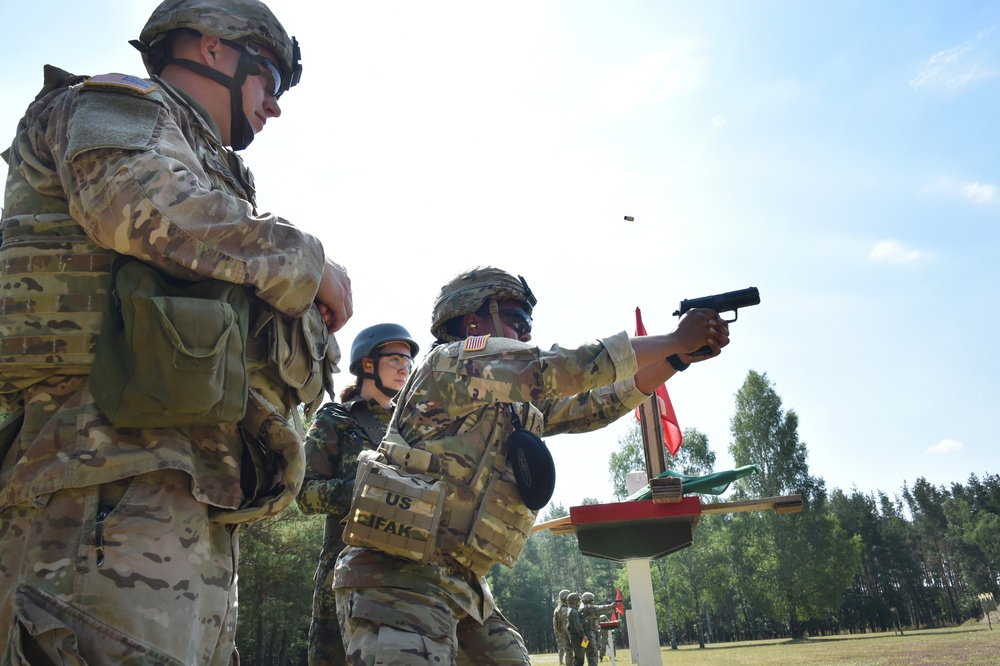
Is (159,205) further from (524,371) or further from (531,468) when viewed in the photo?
(531,468)

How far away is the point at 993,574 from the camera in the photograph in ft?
251

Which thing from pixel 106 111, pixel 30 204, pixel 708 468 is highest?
pixel 708 468

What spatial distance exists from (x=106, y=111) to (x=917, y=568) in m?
90.4

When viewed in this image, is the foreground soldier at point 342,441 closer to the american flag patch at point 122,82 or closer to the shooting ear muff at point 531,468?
the shooting ear muff at point 531,468

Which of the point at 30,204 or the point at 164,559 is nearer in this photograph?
the point at 164,559

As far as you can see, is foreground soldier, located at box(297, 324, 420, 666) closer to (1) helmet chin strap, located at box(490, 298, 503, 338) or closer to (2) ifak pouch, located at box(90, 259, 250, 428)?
(1) helmet chin strap, located at box(490, 298, 503, 338)

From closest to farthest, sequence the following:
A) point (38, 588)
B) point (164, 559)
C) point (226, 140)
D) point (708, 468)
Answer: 1. point (38, 588)
2. point (164, 559)
3. point (226, 140)
4. point (708, 468)

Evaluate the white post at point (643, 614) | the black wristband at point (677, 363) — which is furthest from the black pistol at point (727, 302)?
the white post at point (643, 614)

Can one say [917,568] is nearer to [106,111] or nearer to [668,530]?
[668,530]

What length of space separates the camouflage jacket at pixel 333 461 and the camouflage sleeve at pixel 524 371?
1837 millimetres

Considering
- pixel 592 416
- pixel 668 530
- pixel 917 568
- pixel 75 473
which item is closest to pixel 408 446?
pixel 592 416

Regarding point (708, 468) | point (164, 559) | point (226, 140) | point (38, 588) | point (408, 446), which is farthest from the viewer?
point (708, 468)

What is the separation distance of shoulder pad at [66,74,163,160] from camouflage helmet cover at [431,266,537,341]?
8.29 feet

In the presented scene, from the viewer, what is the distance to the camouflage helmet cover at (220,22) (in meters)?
2.67
